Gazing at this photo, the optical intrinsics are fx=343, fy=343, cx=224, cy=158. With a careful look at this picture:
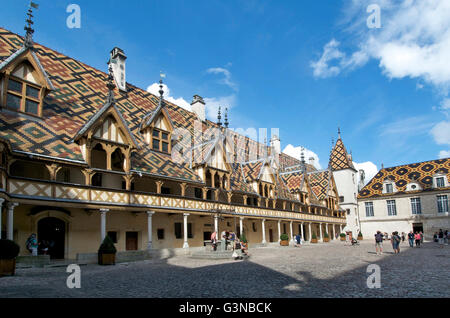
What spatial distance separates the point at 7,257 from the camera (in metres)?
11.5

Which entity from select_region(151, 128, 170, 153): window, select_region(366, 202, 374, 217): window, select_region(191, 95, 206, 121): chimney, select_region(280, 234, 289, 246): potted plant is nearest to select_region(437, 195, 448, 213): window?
select_region(366, 202, 374, 217): window

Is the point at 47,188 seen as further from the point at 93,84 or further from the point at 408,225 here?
the point at 408,225

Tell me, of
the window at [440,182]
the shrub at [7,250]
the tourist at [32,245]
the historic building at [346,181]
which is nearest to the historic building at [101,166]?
the tourist at [32,245]

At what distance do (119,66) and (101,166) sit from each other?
11101 mm

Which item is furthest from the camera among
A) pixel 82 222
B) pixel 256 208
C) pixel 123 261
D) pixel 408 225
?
pixel 408 225

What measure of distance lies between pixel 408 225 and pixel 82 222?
4819 cm

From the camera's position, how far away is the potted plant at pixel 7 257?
11.4 meters

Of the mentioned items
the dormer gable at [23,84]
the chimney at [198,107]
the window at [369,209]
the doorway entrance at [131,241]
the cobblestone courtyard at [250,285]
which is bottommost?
the cobblestone courtyard at [250,285]

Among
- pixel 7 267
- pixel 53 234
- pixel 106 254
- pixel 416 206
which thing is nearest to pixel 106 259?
pixel 106 254

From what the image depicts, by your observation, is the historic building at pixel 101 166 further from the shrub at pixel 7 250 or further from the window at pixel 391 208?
the window at pixel 391 208

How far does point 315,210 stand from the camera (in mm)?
48094

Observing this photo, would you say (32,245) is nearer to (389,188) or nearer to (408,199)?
(408,199)

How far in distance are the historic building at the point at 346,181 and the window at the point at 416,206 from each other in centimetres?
889
